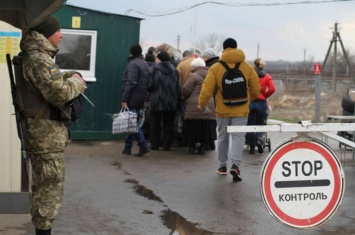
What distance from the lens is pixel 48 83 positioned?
5000 millimetres

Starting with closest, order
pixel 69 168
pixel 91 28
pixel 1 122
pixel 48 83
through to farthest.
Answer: pixel 48 83
pixel 1 122
pixel 69 168
pixel 91 28

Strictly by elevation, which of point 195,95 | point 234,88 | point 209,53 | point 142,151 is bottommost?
point 142,151

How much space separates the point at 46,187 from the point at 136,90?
6965mm

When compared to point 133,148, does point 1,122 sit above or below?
above

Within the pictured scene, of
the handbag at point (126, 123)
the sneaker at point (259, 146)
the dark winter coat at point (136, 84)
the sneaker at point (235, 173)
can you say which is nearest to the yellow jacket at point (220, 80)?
the sneaker at point (235, 173)

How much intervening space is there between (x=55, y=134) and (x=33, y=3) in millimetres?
1017

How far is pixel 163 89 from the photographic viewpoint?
12367 millimetres

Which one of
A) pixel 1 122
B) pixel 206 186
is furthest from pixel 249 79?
pixel 1 122

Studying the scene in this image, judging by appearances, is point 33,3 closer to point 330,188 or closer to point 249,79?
point 330,188

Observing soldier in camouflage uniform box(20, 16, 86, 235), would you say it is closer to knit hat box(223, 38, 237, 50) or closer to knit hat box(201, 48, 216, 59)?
knit hat box(223, 38, 237, 50)

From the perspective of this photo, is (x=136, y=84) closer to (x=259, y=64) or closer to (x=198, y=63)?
(x=198, y=63)

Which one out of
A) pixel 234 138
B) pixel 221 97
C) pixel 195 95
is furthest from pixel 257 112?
pixel 221 97

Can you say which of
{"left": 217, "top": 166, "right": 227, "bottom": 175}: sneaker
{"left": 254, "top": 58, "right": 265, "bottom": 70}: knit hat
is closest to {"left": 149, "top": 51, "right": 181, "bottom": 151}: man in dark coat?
→ {"left": 254, "top": 58, "right": 265, "bottom": 70}: knit hat

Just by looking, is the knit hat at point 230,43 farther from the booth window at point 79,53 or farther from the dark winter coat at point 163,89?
the booth window at point 79,53
